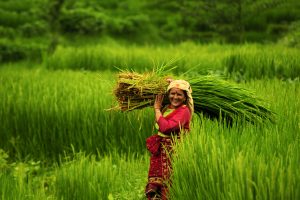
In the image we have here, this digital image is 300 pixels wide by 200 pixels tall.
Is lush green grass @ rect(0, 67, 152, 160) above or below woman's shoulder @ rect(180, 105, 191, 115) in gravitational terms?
below

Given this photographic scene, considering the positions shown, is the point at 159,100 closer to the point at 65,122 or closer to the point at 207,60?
the point at 65,122

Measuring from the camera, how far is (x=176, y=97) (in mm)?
2932

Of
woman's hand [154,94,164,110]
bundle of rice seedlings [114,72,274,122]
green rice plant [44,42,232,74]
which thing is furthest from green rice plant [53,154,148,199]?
green rice plant [44,42,232,74]

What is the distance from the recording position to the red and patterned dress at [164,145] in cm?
288

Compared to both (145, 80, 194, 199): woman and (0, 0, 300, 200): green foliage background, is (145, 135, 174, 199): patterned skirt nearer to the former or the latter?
(145, 80, 194, 199): woman

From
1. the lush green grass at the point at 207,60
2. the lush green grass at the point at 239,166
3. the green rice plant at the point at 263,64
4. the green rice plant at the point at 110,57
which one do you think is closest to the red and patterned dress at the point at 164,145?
the lush green grass at the point at 239,166

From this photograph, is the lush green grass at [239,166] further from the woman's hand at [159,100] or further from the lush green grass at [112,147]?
the woman's hand at [159,100]

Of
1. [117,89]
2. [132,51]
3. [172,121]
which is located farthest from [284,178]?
[132,51]

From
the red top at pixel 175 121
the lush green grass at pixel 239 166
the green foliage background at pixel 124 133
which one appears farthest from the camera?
the red top at pixel 175 121

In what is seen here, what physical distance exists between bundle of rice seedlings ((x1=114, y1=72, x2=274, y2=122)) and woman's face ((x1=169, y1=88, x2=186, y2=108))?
13 centimetres

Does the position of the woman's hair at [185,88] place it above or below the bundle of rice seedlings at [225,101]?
above

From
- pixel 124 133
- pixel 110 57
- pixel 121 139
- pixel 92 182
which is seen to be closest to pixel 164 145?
pixel 92 182

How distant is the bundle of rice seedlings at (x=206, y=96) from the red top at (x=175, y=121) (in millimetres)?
215

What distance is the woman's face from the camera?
2.93 m
